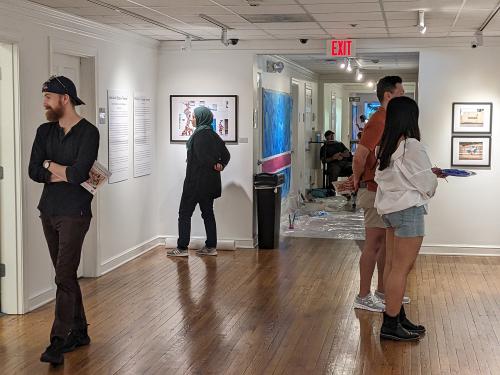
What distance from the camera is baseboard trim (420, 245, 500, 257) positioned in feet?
27.7

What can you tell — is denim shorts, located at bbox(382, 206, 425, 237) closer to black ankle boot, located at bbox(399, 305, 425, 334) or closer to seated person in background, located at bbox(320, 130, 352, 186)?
black ankle boot, located at bbox(399, 305, 425, 334)

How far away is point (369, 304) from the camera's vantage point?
5934 mm

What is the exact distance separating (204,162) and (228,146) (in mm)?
696

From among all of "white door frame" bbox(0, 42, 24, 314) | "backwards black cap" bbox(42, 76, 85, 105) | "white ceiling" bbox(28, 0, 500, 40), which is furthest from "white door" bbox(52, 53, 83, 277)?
"backwards black cap" bbox(42, 76, 85, 105)

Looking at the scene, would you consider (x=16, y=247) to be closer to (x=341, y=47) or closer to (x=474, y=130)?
(x=341, y=47)

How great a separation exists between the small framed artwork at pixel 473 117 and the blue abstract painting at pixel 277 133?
8.06 ft

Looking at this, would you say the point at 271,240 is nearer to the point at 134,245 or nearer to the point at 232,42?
the point at 134,245

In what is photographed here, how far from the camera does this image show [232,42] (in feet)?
28.1

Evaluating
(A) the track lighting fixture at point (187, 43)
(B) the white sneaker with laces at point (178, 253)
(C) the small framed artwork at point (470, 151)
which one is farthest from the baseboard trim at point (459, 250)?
(A) the track lighting fixture at point (187, 43)

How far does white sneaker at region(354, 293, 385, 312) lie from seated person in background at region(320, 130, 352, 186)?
8477mm

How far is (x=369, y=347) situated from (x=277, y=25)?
3620mm

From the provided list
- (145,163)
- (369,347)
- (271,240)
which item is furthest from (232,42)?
(369,347)

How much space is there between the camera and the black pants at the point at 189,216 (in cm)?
833

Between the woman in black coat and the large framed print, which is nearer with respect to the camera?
the woman in black coat
